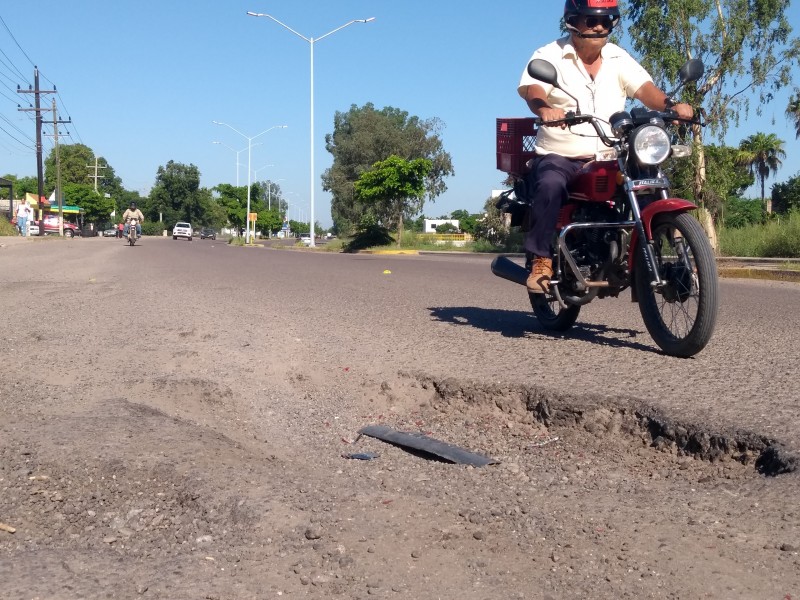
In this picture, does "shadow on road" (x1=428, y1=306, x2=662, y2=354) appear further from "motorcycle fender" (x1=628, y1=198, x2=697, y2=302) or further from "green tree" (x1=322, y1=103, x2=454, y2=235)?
"green tree" (x1=322, y1=103, x2=454, y2=235)

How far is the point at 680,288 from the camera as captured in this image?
4.65m

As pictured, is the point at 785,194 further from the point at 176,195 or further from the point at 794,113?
the point at 176,195

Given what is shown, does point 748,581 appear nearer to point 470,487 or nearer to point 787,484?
point 787,484

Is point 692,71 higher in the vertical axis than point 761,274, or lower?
higher

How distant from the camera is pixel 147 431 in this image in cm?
341

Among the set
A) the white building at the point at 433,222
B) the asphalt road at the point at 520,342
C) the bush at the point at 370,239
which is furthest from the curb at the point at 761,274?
the white building at the point at 433,222

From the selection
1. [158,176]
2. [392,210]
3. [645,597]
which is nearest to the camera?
[645,597]

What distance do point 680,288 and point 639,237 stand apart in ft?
1.13

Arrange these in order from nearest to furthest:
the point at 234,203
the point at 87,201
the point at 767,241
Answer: the point at 767,241
the point at 234,203
the point at 87,201

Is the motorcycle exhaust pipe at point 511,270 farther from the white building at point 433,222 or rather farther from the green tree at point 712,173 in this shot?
the white building at point 433,222

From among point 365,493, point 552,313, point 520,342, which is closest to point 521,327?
point 552,313

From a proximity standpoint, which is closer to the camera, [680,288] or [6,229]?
[680,288]

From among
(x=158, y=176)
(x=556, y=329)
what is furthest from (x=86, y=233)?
(x=556, y=329)

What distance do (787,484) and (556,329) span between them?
10.6ft
